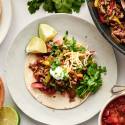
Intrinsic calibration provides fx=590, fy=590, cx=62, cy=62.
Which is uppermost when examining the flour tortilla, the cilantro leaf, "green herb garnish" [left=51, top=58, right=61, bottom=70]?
the cilantro leaf

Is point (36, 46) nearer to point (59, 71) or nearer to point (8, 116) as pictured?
point (59, 71)

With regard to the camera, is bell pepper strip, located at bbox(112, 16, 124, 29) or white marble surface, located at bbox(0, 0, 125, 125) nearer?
bell pepper strip, located at bbox(112, 16, 124, 29)

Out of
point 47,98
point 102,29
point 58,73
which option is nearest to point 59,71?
point 58,73

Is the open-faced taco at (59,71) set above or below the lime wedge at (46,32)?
below

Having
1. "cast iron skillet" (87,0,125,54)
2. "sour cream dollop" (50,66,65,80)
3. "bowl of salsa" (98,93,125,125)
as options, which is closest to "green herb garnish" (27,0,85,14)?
"cast iron skillet" (87,0,125,54)

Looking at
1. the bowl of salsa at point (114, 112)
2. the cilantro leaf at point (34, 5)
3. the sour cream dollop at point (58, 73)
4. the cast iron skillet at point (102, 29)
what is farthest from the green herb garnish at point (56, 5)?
the bowl of salsa at point (114, 112)

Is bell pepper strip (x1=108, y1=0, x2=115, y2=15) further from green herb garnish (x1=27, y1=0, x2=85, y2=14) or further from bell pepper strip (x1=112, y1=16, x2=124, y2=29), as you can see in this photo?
green herb garnish (x1=27, y1=0, x2=85, y2=14)

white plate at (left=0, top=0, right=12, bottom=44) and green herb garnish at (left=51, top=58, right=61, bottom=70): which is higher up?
white plate at (left=0, top=0, right=12, bottom=44)

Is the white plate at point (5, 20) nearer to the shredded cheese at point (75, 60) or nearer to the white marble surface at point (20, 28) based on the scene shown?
the white marble surface at point (20, 28)
